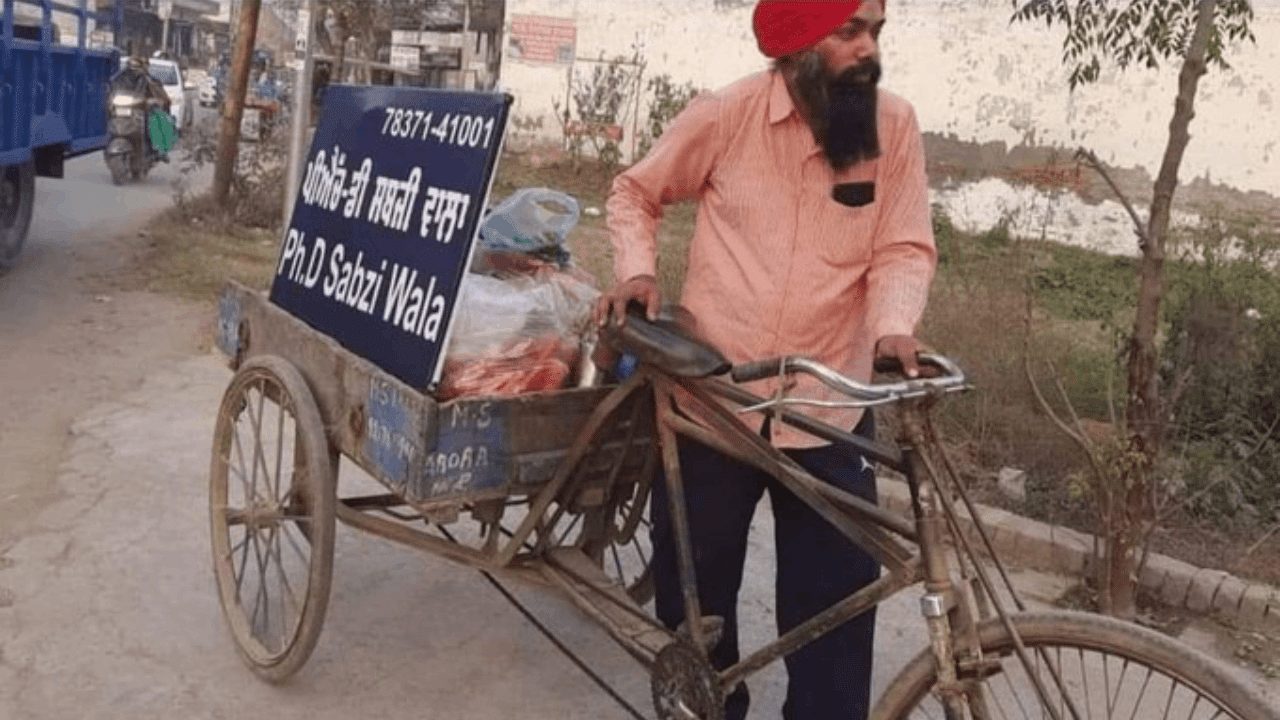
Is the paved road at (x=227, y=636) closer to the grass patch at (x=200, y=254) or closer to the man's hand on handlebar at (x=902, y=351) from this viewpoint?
the man's hand on handlebar at (x=902, y=351)

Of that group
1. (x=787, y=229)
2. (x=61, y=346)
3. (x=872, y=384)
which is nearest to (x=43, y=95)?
(x=61, y=346)

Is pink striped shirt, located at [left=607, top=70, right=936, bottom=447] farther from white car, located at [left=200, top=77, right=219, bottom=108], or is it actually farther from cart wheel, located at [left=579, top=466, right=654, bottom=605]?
white car, located at [left=200, top=77, right=219, bottom=108]

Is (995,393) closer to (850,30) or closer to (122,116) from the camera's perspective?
(850,30)

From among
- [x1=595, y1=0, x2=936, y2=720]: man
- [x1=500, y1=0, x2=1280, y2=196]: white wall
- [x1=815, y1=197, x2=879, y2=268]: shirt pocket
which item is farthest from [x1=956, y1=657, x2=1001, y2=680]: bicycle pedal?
[x1=500, y1=0, x2=1280, y2=196]: white wall

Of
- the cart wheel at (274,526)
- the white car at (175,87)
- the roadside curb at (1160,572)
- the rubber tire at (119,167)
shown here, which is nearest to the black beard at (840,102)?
the cart wheel at (274,526)

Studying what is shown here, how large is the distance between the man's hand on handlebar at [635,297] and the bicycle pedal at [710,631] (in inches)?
24.4

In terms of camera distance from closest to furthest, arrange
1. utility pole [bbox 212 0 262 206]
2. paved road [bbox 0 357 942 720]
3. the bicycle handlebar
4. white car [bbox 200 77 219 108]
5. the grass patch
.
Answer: the bicycle handlebar < paved road [bbox 0 357 942 720] < the grass patch < utility pole [bbox 212 0 262 206] < white car [bbox 200 77 219 108]

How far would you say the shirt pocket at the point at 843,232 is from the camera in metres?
2.54

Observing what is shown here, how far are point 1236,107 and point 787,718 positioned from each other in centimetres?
1141

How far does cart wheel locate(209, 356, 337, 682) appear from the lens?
9.80ft

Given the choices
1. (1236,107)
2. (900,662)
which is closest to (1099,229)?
(1236,107)

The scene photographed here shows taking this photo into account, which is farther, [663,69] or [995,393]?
[663,69]

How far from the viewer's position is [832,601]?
270cm

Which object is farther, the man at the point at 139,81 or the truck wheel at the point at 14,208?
the man at the point at 139,81
